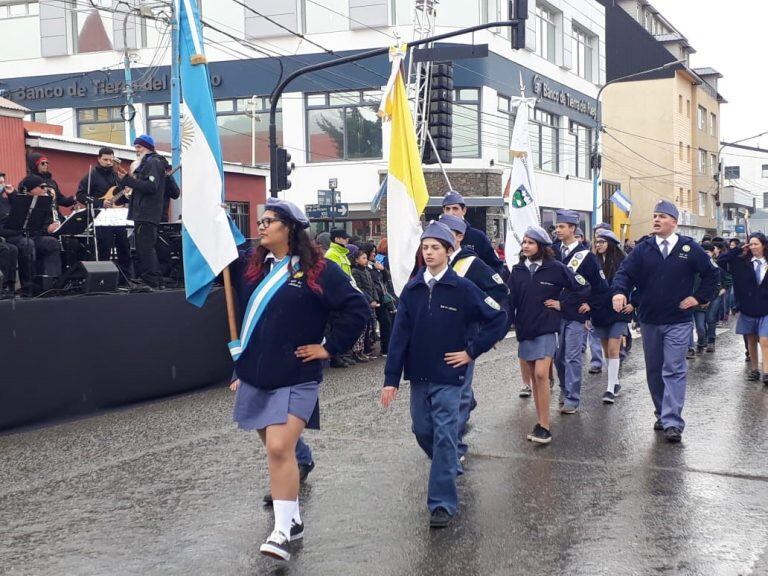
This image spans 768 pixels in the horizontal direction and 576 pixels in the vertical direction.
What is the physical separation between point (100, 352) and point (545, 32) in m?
33.6

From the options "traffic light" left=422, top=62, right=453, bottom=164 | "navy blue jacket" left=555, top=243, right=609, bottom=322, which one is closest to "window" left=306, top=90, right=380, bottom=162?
"traffic light" left=422, top=62, right=453, bottom=164

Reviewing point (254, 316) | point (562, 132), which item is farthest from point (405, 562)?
point (562, 132)

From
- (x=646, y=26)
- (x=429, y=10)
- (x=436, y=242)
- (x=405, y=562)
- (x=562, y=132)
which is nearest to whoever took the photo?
(x=405, y=562)

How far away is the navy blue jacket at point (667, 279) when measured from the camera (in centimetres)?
834

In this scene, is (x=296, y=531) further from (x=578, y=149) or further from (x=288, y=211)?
(x=578, y=149)

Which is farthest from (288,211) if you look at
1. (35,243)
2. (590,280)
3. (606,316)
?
(35,243)

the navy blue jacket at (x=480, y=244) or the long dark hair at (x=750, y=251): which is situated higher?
the navy blue jacket at (x=480, y=244)

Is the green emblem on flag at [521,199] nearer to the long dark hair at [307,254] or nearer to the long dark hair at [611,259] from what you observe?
the long dark hair at [611,259]

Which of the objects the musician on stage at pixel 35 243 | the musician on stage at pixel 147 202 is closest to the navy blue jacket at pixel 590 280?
the musician on stage at pixel 147 202

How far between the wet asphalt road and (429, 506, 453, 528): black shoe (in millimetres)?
59

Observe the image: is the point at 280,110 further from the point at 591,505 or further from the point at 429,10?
the point at 591,505

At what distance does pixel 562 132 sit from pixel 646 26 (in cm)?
2206

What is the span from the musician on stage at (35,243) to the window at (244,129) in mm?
23153

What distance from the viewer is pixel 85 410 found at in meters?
9.82
